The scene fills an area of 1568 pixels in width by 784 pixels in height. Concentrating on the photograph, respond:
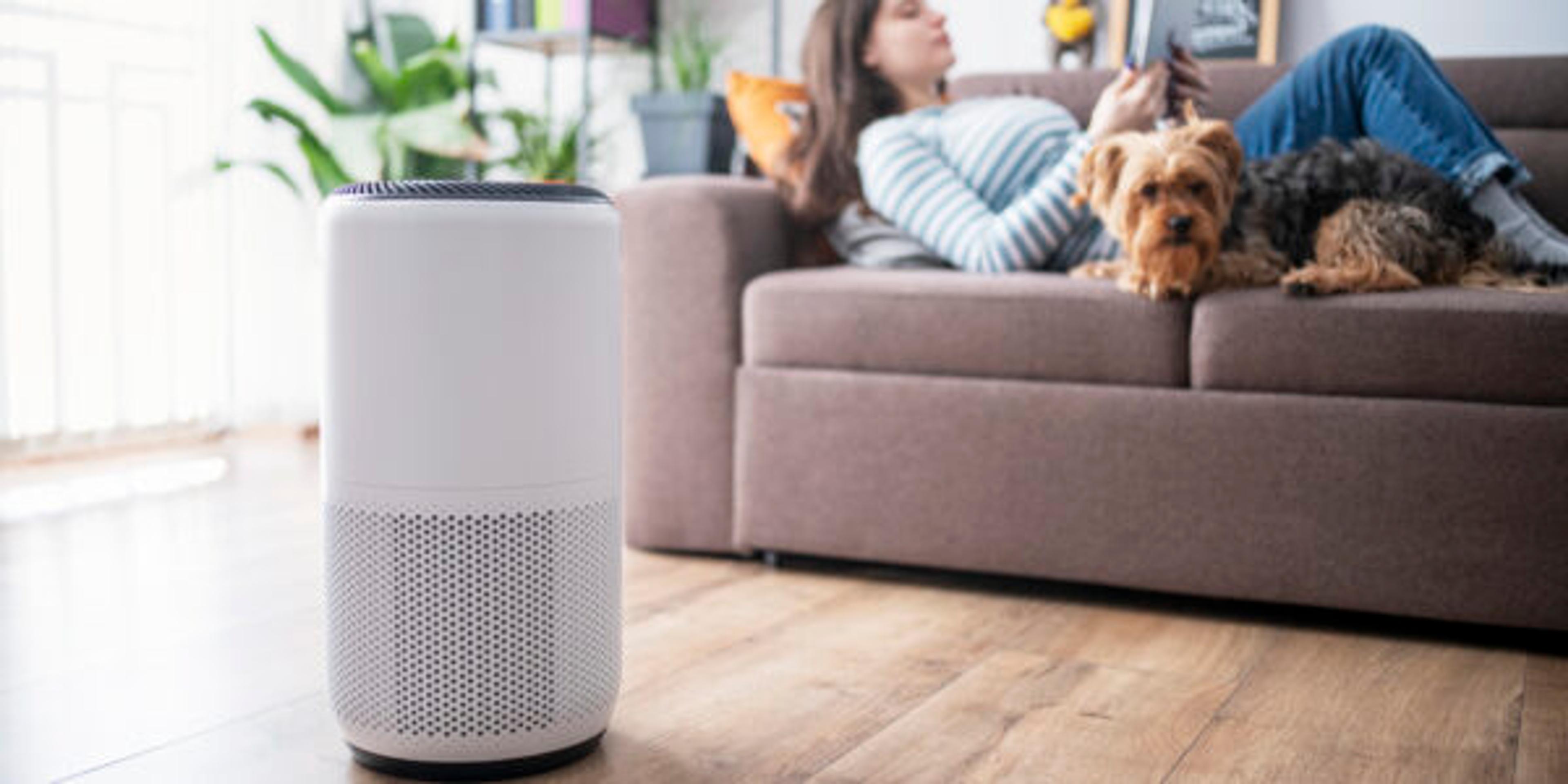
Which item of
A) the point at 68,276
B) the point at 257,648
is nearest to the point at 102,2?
the point at 68,276

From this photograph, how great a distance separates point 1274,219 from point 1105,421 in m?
0.49

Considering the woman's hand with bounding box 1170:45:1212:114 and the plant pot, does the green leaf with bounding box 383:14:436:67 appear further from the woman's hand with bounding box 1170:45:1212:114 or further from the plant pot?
the woman's hand with bounding box 1170:45:1212:114

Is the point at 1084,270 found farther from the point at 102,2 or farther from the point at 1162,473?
the point at 102,2

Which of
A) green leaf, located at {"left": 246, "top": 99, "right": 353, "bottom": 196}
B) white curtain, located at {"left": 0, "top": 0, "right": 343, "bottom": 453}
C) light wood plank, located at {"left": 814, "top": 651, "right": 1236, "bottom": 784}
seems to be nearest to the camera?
light wood plank, located at {"left": 814, "top": 651, "right": 1236, "bottom": 784}

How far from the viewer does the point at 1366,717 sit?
5.15 ft

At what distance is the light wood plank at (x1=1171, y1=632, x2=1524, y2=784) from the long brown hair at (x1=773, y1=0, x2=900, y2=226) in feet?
3.68

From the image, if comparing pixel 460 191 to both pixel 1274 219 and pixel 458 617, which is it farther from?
pixel 1274 219

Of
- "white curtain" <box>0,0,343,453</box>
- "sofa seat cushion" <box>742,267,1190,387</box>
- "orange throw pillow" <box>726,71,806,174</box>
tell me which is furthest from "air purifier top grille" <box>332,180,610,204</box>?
"white curtain" <box>0,0,343,453</box>

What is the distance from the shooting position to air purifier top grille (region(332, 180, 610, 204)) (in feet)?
4.12

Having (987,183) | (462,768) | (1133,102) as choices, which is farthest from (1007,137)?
(462,768)

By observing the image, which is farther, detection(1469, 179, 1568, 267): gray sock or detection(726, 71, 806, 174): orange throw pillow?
detection(726, 71, 806, 174): orange throw pillow

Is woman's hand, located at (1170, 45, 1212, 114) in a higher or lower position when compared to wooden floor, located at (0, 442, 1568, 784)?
higher

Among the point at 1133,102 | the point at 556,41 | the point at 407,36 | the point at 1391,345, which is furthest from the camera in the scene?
the point at 556,41

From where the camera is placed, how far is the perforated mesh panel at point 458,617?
1.29m
